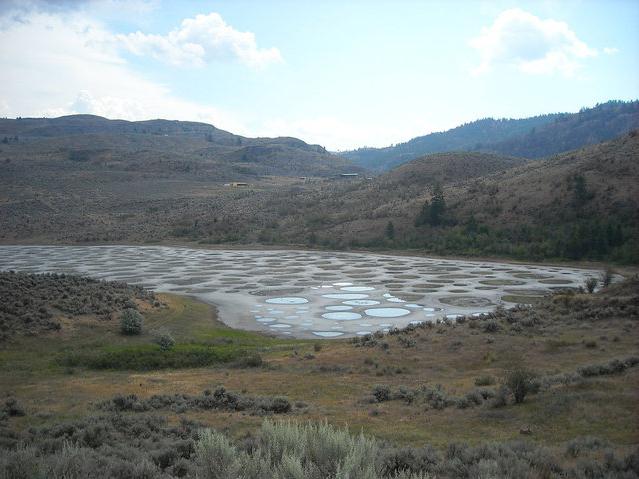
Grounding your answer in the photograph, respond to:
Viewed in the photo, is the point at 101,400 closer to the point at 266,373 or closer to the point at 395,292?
the point at 266,373

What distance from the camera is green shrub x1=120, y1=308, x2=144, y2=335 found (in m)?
27.0

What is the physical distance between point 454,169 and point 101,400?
106840 millimetres

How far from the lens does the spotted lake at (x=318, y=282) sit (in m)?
32.5

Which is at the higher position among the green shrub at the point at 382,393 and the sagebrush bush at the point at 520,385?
the sagebrush bush at the point at 520,385

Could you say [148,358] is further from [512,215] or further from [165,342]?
[512,215]

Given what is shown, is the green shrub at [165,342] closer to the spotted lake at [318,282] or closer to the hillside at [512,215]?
the spotted lake at [318,282]

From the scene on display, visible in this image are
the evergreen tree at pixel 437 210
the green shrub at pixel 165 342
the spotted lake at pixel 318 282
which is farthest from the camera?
the evergreen tree at pixel 437 210

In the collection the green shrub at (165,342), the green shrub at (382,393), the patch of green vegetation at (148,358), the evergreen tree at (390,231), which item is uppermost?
the evergreen tree at (390,231)

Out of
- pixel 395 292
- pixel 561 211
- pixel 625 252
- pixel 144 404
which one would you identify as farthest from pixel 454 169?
pixel 144 404

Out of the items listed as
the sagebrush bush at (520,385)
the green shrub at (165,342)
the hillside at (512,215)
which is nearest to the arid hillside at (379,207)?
the hillside at (512,215)

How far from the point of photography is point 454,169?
374ft

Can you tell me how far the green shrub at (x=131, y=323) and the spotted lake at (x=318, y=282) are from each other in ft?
18.8

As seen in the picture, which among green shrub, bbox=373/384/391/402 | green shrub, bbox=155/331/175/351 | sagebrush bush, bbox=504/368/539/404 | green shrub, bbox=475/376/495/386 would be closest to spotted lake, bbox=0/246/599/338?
green shrub, bbox=155/331/175/351

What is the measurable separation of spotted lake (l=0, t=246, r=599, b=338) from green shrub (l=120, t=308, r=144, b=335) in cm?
572
